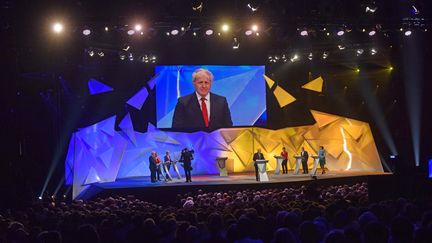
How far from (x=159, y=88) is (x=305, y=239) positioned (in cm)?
1750

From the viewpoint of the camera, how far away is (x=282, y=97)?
23.7 meters

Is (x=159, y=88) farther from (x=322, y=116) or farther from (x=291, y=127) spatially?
(x=322, y=116)

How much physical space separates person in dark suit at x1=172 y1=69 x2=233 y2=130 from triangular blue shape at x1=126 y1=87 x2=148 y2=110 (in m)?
1.64

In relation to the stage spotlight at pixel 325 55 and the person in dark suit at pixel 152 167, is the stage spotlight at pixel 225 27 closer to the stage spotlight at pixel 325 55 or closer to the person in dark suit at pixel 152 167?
the person in dark suit at pixel 152 167

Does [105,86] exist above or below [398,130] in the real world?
above

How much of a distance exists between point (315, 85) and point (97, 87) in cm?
1139

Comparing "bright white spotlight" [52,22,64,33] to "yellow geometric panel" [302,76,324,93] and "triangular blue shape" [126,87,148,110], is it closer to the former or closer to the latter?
"triangular blue shape" [126,87,148,110]

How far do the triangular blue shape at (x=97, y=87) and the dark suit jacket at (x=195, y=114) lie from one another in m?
3.37

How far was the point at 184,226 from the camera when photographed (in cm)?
520

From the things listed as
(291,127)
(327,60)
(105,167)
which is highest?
(327,60)

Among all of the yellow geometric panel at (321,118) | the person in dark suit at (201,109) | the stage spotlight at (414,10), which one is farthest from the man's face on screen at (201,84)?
the stage spotlight at (414,10)

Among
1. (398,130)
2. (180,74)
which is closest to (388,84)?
(398,130)

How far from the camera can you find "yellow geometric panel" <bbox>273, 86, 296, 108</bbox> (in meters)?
23.6

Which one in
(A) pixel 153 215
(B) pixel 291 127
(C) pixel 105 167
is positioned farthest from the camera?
(B) pixel 291 127
